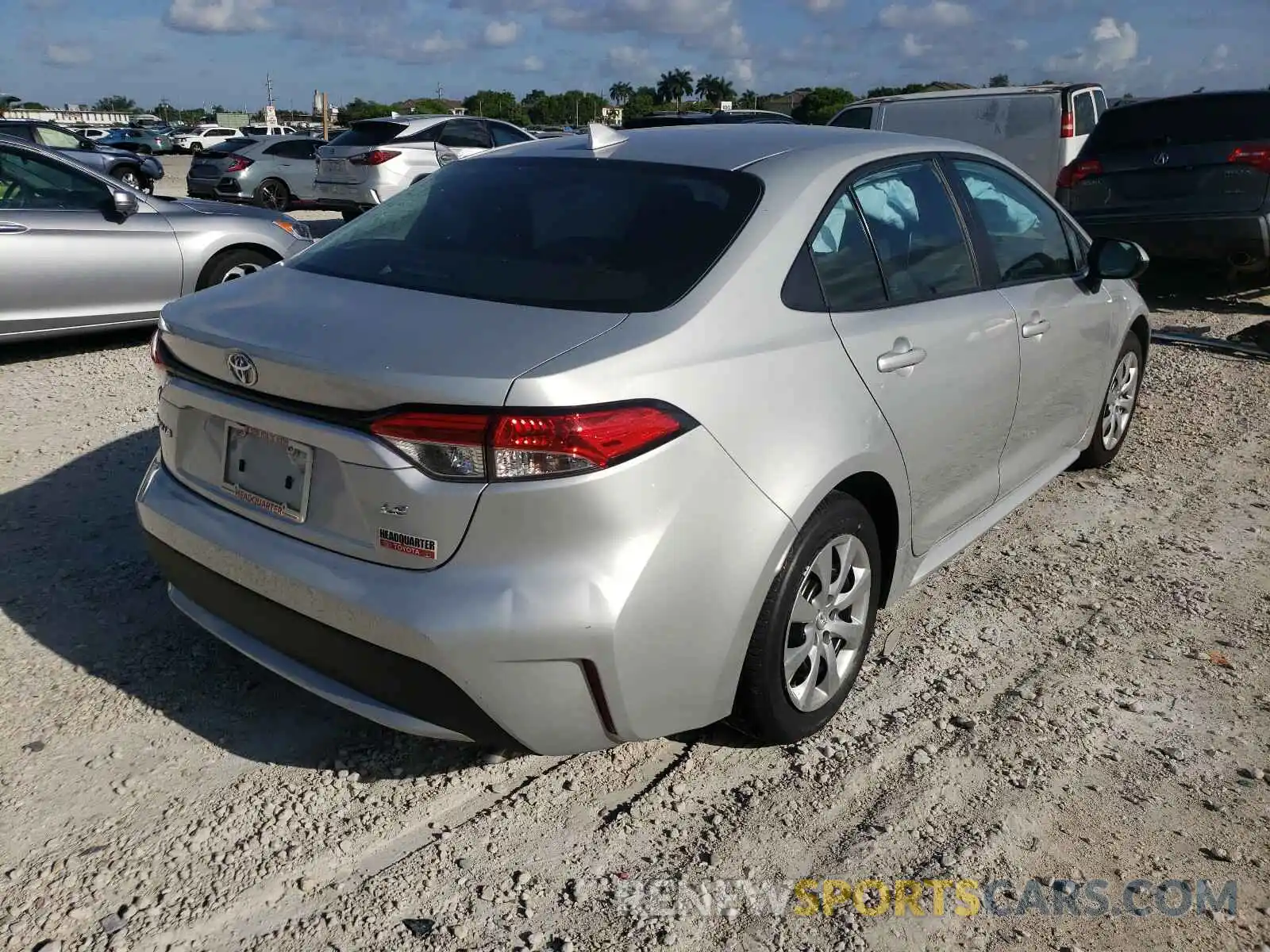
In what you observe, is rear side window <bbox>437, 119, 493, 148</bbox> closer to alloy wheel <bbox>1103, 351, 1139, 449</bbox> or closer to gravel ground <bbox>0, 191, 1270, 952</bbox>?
alloy wheel <bbox>1103, 351, 1139, 449</bbox>

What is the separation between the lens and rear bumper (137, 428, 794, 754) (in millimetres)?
2238

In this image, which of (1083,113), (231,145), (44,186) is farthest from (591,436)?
(231,145)

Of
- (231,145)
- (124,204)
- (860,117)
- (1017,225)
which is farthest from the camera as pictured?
(231,145)

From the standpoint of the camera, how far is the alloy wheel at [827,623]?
9.16 ft

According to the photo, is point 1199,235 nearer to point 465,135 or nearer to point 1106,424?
point 1106,424

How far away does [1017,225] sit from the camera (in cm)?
407

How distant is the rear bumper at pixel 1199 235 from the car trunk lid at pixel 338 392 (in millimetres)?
7751

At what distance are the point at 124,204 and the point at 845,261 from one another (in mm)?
5676

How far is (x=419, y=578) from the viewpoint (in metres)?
2.30

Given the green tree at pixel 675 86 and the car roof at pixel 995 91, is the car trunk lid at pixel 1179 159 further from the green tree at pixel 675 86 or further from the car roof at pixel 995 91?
the green tree at pixel 675 86

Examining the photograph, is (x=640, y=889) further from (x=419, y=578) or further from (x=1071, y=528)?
(x=1071, y=528)

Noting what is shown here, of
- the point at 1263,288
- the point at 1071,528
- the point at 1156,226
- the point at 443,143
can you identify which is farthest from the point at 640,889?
the point at 443,143

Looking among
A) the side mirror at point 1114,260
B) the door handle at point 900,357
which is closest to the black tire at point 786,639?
the door handle at point 900,357

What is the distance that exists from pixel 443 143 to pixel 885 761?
529 inches
